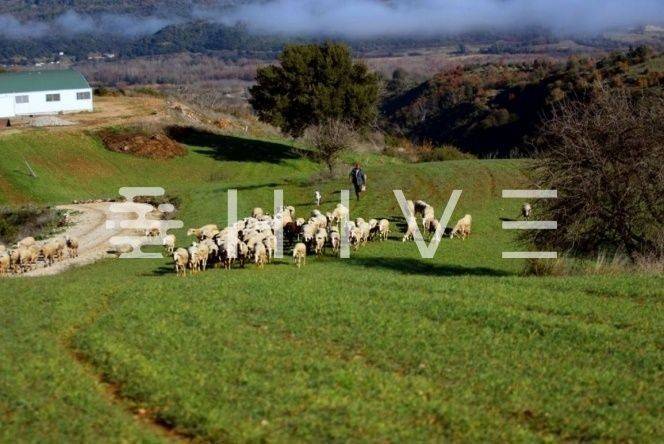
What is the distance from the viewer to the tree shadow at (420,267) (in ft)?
83.1

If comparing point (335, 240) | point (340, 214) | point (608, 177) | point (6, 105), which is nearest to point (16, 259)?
point (335, 240)

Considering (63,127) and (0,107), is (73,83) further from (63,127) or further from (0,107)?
(63,127)

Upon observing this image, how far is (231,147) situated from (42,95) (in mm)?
23569

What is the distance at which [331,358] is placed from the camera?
1384 cm

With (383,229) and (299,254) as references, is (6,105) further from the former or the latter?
(299,254)

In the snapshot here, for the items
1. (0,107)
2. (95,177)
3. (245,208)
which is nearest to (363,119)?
(95,177)

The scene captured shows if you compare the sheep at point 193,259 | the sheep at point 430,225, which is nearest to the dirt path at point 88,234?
the sheep at point 193,259

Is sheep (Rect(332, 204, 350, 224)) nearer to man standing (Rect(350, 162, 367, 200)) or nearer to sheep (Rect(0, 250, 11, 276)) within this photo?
man standing (Rect(350, 162, 367, 200))

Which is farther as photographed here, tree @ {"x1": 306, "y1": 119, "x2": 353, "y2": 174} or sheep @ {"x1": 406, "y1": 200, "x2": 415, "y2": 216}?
tree @ {"x1": 306, "y1": 119, "x2": 353, "y2": 174}

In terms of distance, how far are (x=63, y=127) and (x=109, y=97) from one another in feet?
92.7

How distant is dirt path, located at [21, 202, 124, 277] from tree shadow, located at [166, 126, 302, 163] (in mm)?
22978

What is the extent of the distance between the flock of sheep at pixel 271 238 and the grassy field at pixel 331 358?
2562 millimetres

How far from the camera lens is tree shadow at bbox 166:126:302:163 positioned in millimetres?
67500

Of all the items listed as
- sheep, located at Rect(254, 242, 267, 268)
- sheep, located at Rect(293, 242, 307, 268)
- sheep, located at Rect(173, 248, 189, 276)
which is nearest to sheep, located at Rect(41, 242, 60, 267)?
sheep, located at Rect(173, 248, 189, 276)
